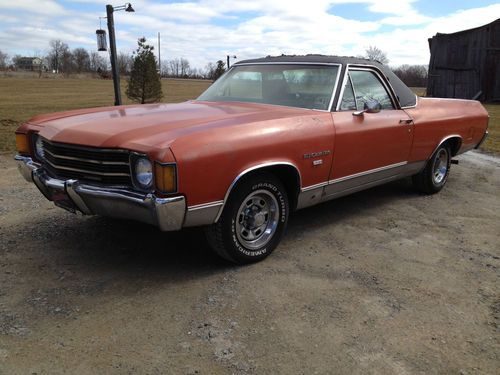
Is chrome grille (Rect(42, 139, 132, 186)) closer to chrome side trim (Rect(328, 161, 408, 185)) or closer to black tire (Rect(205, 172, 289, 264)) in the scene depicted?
black tire (Rect(205, 172, 289, 264))

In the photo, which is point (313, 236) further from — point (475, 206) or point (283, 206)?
point (475, 206)

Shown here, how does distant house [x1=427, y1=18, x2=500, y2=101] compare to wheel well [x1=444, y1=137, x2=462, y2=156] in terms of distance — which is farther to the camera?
distant house [x1=427, y1=18, x2=500, y2=101]

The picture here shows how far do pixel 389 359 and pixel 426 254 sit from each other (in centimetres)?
171

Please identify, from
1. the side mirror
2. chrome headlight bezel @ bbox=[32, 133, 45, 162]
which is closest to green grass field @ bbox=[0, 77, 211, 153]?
chrome headlight bezel @ bbox=[32, 133, 45, 162]

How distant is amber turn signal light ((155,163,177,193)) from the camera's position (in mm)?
2936

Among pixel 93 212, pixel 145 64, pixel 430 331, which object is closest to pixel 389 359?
pixel 430 331

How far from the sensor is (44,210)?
5.00 metres

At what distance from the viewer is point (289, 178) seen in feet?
12.8

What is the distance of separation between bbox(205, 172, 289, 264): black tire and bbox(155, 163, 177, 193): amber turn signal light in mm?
561

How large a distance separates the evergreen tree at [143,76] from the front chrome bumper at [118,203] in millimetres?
14113

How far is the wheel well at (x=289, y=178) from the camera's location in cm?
372

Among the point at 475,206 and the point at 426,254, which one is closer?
the point at 426,254

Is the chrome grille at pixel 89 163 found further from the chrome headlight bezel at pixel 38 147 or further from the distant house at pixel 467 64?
the distant house at pixel 467 64

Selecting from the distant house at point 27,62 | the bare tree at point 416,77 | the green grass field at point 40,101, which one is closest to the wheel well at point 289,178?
the green grass field at point 40,101
